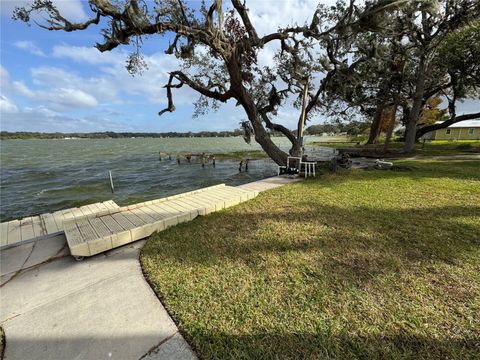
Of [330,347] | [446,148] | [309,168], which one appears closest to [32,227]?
[330,347]

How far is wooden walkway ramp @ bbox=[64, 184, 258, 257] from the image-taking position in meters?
3.34

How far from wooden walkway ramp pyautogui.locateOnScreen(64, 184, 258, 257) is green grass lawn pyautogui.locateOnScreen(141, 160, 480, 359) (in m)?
0.29

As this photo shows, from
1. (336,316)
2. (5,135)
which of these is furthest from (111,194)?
(5,135)

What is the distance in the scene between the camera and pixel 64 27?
696 cm

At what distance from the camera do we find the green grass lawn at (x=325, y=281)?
1.84 m

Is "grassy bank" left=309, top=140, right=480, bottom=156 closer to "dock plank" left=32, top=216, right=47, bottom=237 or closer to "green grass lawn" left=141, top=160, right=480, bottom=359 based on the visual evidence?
"green grass lawn" left=141, top=160, right=480, bottom=359

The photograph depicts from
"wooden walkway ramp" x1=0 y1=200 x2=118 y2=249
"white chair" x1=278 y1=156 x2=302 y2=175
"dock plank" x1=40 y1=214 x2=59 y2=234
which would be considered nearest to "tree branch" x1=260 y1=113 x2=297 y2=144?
"white chair" x1=278 y1=156 x2=302 y2=175

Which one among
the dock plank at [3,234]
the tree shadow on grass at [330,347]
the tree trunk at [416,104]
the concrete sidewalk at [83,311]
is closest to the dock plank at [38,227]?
the dock plank at [3,234]

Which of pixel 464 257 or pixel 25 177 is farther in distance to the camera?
pixel 25 177

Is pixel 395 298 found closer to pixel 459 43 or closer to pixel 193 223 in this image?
pixel 193 223

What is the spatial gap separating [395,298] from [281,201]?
3477 mm

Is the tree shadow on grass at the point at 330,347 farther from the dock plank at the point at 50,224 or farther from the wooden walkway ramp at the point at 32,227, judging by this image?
the dock plank at the point at 50,224

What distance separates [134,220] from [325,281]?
3291mm

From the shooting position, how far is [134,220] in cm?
412
